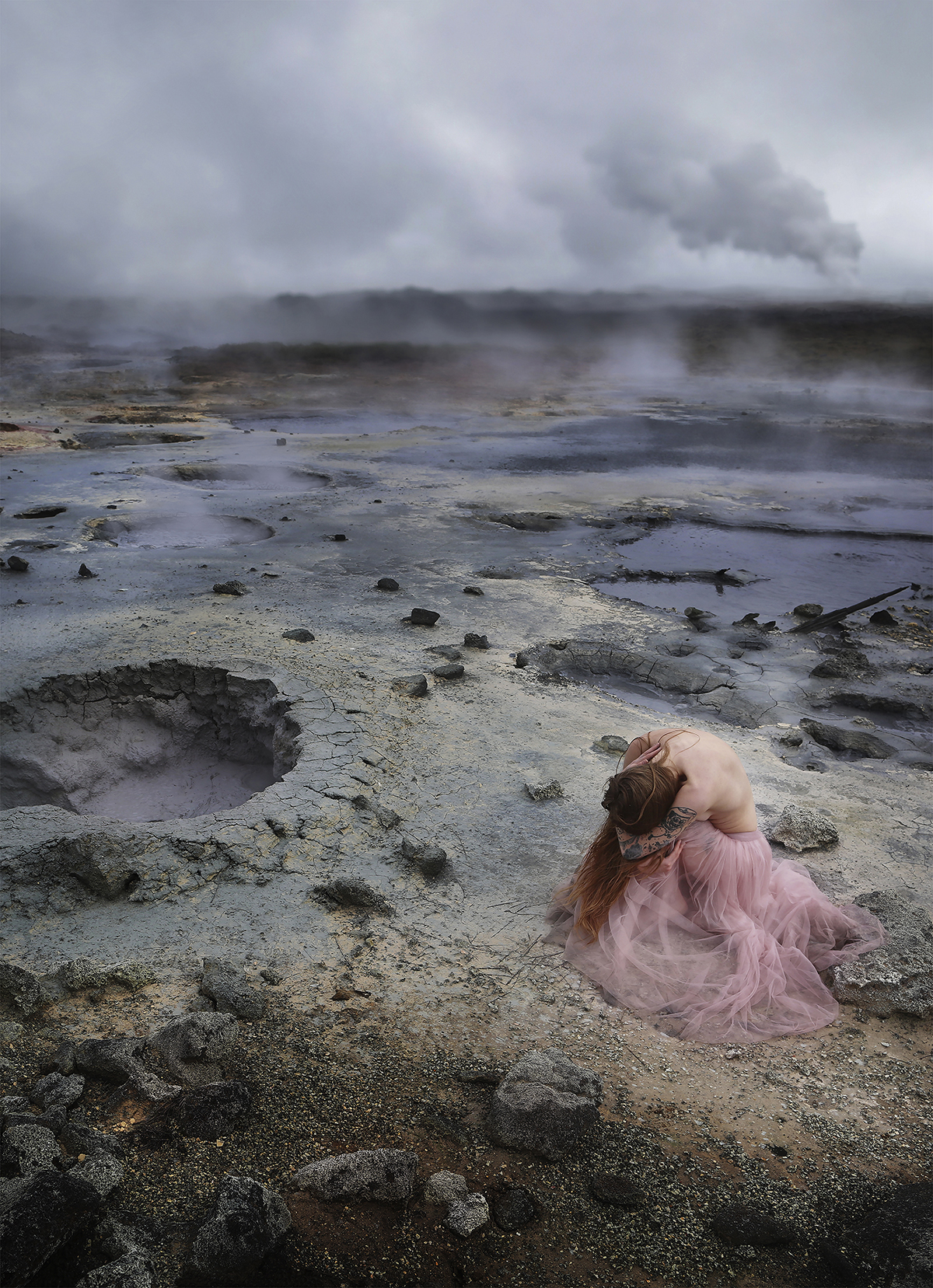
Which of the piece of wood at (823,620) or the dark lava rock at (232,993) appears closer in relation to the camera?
the dark lava rock at (232,993)

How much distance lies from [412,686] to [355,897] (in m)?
2.05

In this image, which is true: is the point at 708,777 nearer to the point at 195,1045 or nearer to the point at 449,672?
the point at 195,1045

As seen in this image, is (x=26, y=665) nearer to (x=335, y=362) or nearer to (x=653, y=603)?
(x=653, y=603)

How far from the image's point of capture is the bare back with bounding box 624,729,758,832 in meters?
3.14

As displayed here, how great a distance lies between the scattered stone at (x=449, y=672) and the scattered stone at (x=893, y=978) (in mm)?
3182

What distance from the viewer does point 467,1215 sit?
2.23 metres

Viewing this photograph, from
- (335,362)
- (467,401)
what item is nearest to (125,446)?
(467,401)

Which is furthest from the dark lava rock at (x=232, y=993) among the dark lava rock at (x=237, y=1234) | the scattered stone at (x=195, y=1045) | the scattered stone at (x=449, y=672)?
the scattered stone at (x=449, y=672)

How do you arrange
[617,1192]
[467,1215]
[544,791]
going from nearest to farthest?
[467,1215]
[617,1192]
[544,791]

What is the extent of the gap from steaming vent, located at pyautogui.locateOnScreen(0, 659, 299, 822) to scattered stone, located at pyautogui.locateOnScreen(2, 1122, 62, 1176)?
2.71 metres

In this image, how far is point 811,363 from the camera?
52000 mm

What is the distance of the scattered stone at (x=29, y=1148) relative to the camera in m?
2.23

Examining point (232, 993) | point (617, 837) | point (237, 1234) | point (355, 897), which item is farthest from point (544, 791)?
point (237, 1234)

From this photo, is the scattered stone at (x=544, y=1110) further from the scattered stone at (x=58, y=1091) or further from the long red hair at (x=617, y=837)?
the scattered stone at (x=58, y=1091)
